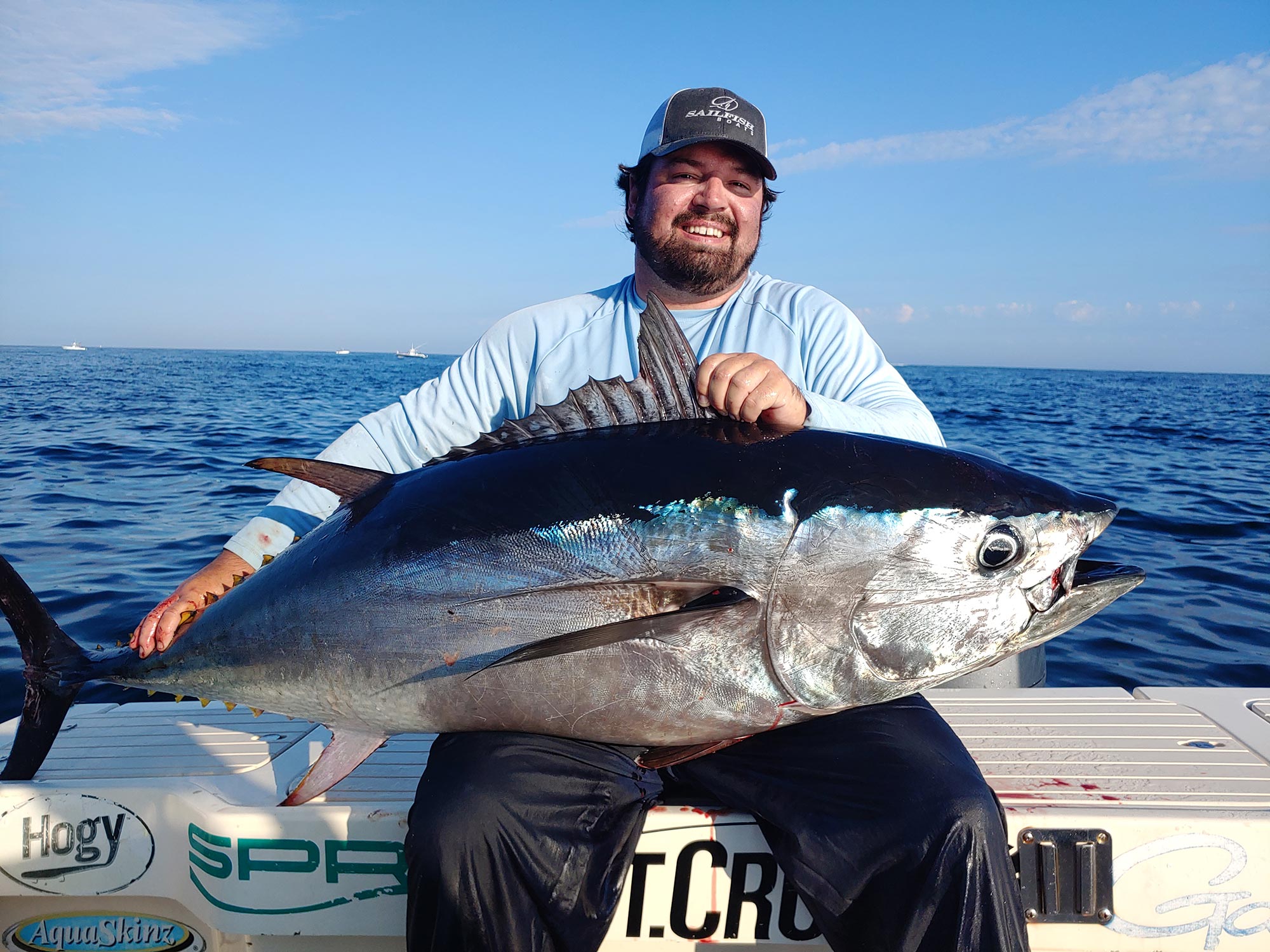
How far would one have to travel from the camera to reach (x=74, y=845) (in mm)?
2131

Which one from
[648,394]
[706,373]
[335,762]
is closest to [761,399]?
[706,373]

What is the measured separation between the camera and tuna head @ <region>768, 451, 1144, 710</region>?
5.86ft

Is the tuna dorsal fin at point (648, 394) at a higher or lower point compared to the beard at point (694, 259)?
lower

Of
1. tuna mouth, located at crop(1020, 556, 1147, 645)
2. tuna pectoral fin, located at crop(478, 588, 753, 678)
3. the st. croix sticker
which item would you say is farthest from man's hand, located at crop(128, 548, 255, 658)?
tuna mouth, located at crop(1020, 556, 1147, 645)

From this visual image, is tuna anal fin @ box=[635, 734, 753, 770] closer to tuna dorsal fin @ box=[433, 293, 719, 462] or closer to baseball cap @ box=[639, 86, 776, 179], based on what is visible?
tuna dorsal fin @ box=[433, 293, 719, 462]

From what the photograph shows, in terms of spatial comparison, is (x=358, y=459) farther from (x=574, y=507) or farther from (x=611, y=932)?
(x=611, y=932)

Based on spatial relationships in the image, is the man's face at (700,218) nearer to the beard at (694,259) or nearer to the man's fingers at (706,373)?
the beard at (694,259)

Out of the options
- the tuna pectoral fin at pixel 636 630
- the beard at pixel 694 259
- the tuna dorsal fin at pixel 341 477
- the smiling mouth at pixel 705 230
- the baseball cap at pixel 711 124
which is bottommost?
the tuna pectoral fin at pixel 636 630

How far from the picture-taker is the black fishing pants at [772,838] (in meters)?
1.69

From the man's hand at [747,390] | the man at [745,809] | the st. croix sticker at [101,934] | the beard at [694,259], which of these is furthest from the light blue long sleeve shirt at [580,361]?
the st. croix sticker at [101,934]

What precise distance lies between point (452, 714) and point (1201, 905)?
1764 millimetres

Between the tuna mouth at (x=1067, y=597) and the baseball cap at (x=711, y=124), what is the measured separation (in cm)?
194

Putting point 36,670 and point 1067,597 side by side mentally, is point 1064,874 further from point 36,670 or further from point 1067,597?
point 36,670

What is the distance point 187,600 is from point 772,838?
171 centimetres
